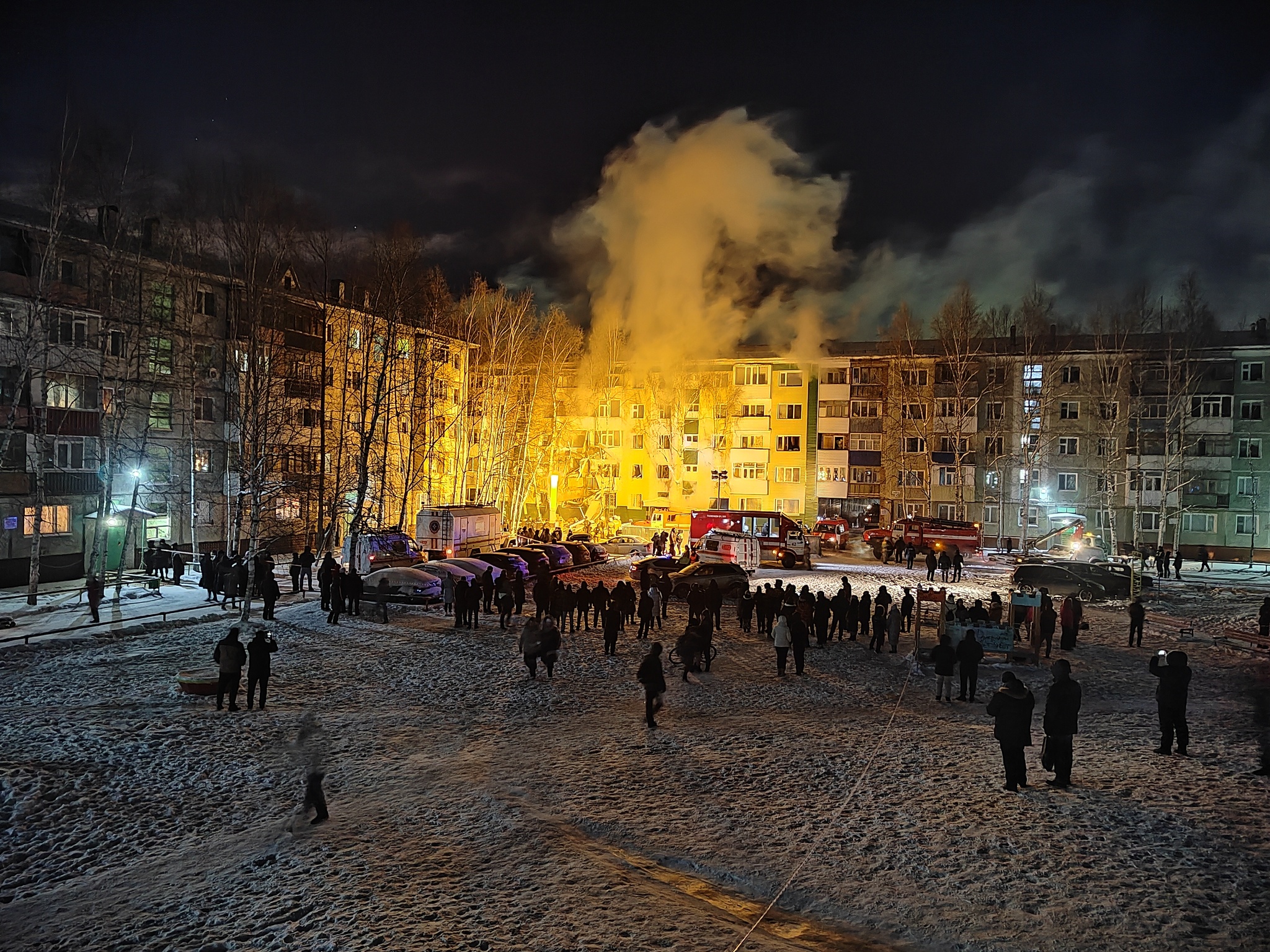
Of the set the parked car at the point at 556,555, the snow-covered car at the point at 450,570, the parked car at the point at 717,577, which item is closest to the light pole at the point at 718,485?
the parked car at the point at 556,555

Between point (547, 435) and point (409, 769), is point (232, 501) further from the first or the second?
point (409, 769)

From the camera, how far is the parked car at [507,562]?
28641 millimetres

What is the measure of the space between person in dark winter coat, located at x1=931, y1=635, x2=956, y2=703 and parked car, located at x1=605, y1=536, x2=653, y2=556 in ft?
89.3

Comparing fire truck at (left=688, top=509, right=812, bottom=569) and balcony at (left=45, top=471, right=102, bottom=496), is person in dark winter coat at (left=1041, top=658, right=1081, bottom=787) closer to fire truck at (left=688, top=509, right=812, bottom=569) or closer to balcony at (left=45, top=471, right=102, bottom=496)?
fire truck at (left=688, top=509, right=812, bottom=569)

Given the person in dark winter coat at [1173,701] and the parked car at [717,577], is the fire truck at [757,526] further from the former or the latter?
the person in dark winter coat at [1173,701]

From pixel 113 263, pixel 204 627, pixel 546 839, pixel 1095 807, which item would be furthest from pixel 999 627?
pixel 113 263

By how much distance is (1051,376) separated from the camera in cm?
4891

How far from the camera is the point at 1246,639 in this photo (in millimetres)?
20469

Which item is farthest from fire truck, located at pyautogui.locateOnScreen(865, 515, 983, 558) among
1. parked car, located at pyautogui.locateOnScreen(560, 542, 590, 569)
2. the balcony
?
the balcony

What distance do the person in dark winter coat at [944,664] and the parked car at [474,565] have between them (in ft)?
48.0

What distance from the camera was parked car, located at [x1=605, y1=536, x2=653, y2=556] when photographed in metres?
42.8

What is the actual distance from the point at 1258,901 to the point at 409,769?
30.7 feet

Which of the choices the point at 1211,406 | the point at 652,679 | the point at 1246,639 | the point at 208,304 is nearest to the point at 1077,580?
the point at 1246,639

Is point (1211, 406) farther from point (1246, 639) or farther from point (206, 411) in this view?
point (206, 411)
